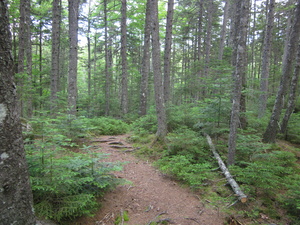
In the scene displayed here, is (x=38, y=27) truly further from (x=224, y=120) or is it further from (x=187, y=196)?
(x=187, y=196)

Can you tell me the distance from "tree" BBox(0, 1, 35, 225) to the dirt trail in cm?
156

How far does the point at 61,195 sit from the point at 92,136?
6.25 meters

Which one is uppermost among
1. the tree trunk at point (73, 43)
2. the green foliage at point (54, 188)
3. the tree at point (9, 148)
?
the tree trunk at point (73, 43)

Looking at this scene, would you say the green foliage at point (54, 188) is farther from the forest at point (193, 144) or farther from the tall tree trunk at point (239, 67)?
the tall tree trunk at point (239, 67)

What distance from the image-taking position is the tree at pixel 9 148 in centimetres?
191

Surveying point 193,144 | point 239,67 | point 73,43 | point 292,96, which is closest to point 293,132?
point 292,96

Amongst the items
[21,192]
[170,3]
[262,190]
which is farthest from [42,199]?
[170,3]

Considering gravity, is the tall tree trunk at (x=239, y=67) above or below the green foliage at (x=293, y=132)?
above

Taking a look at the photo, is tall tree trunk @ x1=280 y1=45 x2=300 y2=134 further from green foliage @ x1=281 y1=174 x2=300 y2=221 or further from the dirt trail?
the dirt trail

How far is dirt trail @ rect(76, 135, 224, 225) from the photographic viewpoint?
3.66m

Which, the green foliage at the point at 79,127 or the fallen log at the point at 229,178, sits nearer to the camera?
the fallen log at the point at 229,178

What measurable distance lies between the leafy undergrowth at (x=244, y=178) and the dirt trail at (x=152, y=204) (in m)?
0.38

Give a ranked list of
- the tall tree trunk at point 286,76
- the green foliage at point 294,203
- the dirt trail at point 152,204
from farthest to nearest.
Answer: the tall tree trunk at point 286,76 → the green foliage at point 294,203 → the dirt trail at point 152,204

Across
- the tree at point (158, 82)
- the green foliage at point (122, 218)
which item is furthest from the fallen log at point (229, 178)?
the green foliage at point (122, 218)
